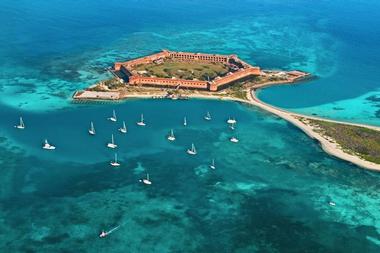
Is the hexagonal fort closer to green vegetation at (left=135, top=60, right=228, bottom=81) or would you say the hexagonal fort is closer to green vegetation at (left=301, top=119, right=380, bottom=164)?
green vegetation at (left=135, top=60, right=228, bottom=81)

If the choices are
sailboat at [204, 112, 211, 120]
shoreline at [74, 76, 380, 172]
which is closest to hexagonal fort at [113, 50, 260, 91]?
shoreline at [74, 76, 380, 172]

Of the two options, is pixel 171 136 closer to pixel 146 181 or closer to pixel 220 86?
pixel 146 181

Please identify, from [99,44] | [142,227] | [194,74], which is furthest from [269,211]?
[99,44]

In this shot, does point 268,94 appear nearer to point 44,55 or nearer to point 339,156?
point 339,156

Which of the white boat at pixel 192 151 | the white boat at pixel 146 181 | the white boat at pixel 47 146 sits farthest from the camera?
the white boat at pixel 192 151

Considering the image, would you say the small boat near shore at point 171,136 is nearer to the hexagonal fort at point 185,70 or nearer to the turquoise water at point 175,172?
the turquoise water at point 175,172

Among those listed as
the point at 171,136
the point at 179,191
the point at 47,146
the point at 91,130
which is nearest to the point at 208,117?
the point at 171,136

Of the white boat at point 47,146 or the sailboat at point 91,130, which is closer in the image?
the white boat at point 47,146

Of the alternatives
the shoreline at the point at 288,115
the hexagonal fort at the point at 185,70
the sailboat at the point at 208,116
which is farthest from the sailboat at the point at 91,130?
the hexagonal fort at the point at 185,70
